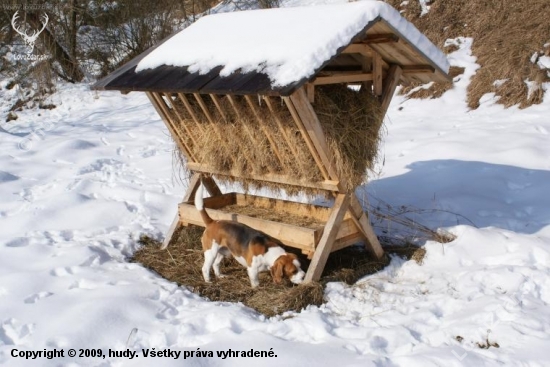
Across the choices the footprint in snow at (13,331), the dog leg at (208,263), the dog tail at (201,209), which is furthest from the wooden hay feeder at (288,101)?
the footprint in snow at (13,331)

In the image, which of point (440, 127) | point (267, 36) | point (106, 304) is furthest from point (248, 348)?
point (440, 127)

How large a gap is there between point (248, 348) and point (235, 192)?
282 centimetres

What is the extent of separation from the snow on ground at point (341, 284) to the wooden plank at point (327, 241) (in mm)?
196

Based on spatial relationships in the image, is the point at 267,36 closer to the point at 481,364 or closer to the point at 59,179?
the point at 481,364

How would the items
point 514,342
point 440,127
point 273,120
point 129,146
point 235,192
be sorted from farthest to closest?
point 129,146 < point 440,127 < point 235,192 < point 273,120 < point 514,342

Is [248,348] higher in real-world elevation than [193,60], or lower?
lower

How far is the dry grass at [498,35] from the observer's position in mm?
9273

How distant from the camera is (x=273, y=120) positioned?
470 centimetres

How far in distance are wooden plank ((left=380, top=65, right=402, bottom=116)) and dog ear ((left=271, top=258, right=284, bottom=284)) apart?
1.62m

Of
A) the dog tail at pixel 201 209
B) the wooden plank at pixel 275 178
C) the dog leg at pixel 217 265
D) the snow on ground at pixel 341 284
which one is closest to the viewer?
the snow on ground at pixel 341 284

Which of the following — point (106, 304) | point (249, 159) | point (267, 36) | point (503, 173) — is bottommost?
point (503, 173)

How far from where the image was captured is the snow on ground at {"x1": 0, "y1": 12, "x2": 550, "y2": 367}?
3686 millimetres

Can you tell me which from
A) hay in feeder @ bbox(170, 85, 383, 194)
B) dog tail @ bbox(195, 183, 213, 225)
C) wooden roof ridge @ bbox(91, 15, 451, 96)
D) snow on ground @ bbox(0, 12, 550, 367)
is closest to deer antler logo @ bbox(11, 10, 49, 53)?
snow on ground @ bbox(0, 12, 550, 367)

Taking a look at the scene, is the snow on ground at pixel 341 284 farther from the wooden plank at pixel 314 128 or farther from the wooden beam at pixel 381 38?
the wooden beam at pixel 381 38
